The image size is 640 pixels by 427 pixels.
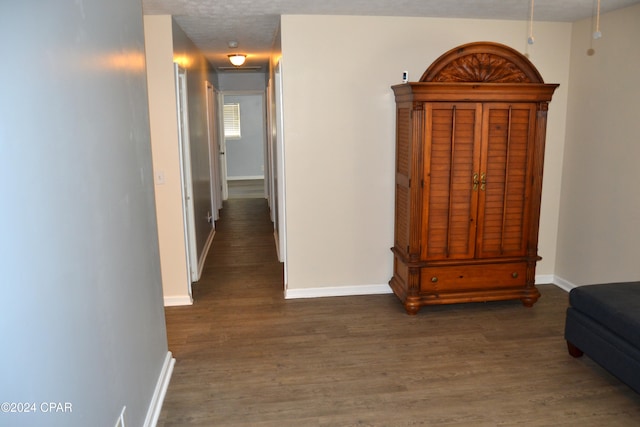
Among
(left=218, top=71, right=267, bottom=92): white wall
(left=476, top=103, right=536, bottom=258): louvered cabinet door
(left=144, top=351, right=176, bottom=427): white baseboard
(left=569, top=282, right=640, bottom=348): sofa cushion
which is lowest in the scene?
(left=144, top=351, right=176, bottom=427): white baseboard

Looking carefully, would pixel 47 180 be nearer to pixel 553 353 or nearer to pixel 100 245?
pixel 100 245

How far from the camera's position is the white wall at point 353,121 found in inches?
163

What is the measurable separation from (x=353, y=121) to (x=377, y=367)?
207cm

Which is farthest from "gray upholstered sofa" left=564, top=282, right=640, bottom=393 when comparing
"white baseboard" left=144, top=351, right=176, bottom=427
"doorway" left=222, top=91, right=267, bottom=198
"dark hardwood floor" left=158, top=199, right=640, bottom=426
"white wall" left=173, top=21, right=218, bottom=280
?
"doorway" left=222, top=91, right=267, bottom=198

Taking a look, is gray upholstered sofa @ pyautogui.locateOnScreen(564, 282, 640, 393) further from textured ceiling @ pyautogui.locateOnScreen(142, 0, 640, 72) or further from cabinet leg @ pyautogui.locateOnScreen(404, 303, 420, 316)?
textured ceiling @ pyautogui.locateOnScreen(142, 0, 640, 72)

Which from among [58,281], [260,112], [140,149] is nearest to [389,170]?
Answer: [140,149]

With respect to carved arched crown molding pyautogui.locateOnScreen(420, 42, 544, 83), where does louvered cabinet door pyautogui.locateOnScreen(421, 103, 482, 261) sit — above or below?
below

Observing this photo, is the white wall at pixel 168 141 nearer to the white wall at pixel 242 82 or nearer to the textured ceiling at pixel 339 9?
the textured ceiling at pixel 339 9

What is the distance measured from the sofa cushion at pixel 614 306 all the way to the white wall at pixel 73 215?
2.60 metres

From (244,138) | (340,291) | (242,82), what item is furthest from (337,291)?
(244,138)

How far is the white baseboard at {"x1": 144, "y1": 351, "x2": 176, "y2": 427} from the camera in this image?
8.57 feet

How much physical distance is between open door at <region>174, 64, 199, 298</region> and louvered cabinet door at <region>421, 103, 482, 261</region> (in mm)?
2028

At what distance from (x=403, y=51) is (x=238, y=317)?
8.58 feet

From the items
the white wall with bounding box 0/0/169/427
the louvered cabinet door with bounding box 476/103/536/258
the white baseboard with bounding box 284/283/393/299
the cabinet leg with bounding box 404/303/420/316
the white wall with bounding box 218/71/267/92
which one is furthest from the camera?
the white wall with bounding box 218/71/267/92
